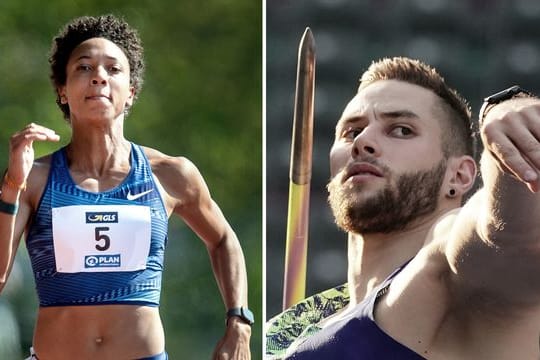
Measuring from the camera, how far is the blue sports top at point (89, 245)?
54.2 inches

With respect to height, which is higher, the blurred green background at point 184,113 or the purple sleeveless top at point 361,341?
the blurred green background at point 184,113

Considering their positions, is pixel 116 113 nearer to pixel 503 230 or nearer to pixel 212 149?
pixel 212 149

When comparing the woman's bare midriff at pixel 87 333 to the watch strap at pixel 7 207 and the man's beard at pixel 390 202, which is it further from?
the man's beard at pixel 390 202

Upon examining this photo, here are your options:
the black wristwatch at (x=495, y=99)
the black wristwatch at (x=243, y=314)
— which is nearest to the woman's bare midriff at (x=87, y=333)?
the black wristwatch at (x=243, y=314)

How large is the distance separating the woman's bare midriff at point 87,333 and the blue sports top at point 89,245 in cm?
1

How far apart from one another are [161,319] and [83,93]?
341 millimetres

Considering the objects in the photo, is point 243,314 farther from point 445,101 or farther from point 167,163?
point 445,101

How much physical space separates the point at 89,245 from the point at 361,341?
0.51m

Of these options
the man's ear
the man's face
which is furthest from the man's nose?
the man's ear

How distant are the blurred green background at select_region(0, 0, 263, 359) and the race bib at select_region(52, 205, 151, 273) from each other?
0.25 ft

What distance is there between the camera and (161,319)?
147cm

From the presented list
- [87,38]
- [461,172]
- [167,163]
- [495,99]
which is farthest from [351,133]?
[495,99]

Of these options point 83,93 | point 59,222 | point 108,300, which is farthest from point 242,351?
point 83,93

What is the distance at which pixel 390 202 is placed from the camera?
1.36m
